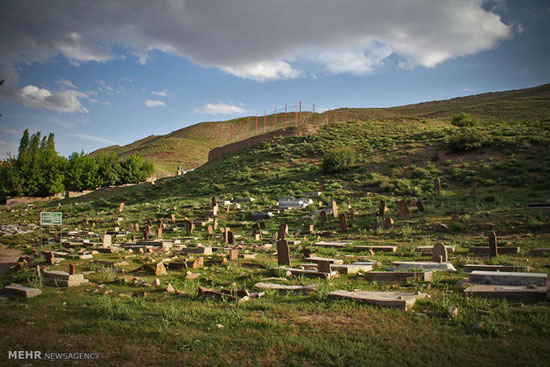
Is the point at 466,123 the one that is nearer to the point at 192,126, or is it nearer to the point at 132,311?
the point at 132,311

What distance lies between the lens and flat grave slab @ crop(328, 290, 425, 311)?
18.5 feet

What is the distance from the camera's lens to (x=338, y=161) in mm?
32031

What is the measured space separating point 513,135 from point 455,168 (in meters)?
10.7

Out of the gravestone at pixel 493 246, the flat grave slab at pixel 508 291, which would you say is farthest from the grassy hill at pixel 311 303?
the gravestone at pixel 493 246

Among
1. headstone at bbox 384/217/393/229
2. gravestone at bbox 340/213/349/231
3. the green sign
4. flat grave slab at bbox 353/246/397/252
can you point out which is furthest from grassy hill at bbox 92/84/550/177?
the green sign

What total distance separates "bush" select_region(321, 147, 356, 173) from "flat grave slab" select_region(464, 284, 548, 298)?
25.9m

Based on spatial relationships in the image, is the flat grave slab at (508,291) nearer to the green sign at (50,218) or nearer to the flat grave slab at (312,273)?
the flat grave slab at (312,273)

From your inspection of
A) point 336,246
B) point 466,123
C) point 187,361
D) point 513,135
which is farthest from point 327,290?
point 466,123

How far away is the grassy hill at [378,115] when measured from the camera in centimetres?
6004

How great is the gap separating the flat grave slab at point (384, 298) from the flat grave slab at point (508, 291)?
2.93 ft

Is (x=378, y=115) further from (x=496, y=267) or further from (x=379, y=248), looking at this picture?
(x=496, y=267)

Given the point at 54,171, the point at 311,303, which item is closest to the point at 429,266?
the point at 311,303

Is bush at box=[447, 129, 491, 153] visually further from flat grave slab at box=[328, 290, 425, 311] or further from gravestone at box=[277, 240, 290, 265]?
flat grave slab at box=[328, 290, 425, 311]

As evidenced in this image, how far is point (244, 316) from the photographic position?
5578mm
